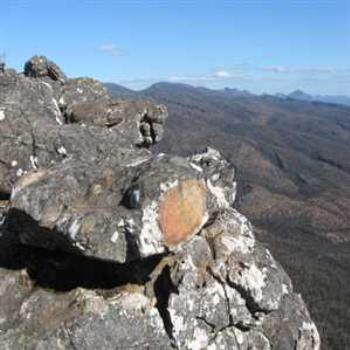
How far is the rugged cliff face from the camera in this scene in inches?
608

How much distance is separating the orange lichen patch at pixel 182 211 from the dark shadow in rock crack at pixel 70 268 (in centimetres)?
92

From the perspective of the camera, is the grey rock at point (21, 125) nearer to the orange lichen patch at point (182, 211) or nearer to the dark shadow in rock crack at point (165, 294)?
the orange lichen patch at point (182, 211)

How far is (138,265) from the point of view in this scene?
1647cm

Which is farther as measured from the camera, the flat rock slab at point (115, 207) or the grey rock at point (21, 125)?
the grey rock at point (21, 125)

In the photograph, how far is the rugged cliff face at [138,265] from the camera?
1545cm

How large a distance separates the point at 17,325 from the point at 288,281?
7.57 meters

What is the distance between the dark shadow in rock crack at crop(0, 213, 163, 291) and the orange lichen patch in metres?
0.92

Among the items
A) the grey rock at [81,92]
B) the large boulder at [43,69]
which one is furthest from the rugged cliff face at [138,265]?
the large boulder at [43,69]

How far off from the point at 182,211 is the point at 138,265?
5.75ft

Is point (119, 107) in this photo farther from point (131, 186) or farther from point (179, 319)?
point (179, 319)

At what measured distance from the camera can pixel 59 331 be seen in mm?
14984

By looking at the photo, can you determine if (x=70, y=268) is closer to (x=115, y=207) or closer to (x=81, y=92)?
(x=115, y=207)

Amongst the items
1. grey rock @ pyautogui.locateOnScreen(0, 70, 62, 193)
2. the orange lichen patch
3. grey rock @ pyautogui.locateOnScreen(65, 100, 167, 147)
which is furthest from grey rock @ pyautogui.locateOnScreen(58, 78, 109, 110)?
the orange lichen patch

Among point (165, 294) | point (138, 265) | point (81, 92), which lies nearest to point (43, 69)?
point (81, 92)
